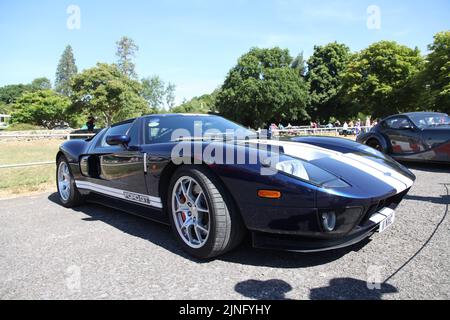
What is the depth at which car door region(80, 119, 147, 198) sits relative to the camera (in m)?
3.28

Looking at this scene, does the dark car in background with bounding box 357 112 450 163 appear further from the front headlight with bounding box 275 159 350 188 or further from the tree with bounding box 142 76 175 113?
the tree with bounding box 142 76 175 113

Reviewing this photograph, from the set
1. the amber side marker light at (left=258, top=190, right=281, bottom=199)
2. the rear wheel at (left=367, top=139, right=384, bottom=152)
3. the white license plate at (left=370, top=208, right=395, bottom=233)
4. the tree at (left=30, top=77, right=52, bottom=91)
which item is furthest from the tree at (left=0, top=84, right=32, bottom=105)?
the white license plate at (left=370, top=208, right=395, bottom=233)

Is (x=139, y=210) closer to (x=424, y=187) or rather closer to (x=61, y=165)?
(x=61, y=165)

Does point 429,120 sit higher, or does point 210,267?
point 429,120

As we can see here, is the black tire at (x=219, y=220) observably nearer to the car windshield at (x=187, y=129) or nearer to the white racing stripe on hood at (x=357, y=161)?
the white racing stripe on hood at (x=357, y=161)

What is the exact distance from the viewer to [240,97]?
39.2m

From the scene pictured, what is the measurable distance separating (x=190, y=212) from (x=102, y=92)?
3388 centimetres

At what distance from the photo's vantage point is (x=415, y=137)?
6945mm

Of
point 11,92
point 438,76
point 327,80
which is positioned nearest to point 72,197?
point 438,76

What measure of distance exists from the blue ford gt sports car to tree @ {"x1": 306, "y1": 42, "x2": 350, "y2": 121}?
3953 cm

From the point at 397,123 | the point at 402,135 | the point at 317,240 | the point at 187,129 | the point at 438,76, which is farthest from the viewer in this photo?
the point at 438,76

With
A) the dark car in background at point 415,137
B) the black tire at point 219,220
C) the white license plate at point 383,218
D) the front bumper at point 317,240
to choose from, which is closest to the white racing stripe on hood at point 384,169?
the white license plate at point 383,218

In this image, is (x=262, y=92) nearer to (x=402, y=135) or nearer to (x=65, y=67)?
(x=402, y=135)

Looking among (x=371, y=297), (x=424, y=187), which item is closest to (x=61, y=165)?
(x=371, y=297)
